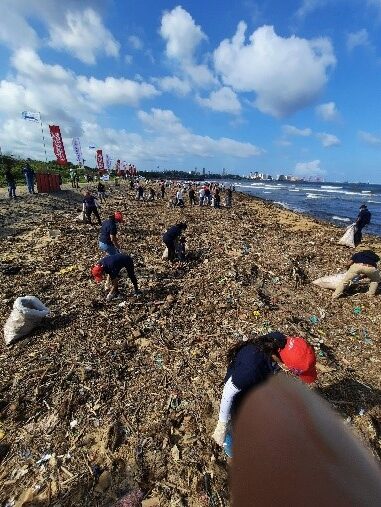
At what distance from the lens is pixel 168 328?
6828 mm

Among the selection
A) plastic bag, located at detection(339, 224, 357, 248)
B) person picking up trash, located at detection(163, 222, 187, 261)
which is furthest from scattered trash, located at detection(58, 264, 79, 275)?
plastic bag, located at detection(339, 224, 357, 248)

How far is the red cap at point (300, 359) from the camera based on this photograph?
3244mm

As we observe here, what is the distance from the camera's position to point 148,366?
564 centimetres

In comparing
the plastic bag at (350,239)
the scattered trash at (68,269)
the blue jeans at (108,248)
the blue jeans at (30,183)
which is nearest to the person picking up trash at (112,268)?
the blue jeans at (108,248)

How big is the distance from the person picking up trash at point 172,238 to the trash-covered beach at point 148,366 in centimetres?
56

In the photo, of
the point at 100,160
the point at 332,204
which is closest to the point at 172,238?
the point at 332,204

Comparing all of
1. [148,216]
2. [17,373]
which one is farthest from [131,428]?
[148,216]

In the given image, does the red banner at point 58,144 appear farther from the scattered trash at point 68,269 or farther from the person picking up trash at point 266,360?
the person picking up trash at point 266,360

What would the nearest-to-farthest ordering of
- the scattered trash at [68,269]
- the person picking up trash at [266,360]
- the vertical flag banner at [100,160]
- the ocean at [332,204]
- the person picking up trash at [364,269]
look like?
the person picking up trash at [266,360]
the person picking up trash at [364,269]
the scattered trash at [68,269]
the ocean at [332,204]
the vertical flag banner at [100,160]

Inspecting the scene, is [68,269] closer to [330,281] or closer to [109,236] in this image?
[109,236]

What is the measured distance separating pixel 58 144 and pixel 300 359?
3841 centimetres

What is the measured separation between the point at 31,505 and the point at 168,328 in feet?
12.2

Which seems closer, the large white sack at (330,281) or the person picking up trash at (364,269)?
the person picking up trash at (364,269)

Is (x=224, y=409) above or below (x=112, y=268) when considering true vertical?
below
